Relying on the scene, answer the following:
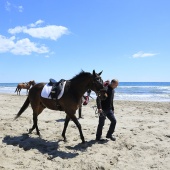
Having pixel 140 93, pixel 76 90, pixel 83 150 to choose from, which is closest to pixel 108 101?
pixel 76 90

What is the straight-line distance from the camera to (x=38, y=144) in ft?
24.7

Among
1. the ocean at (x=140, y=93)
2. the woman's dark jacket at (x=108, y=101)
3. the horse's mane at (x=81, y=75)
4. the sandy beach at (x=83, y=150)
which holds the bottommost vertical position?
the sandy beach at (x=83, y=150)

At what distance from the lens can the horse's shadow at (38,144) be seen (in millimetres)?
6723

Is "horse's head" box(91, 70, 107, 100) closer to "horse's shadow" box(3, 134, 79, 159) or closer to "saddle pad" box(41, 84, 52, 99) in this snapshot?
"saddle pad" box(41, 84, 52, 99)

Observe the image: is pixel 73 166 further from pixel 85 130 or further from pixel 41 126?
pixel 41 126

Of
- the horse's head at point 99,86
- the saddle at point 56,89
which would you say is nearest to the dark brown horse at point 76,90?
the horse's head at point 99,86

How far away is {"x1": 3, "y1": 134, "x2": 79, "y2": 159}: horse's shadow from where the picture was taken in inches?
265

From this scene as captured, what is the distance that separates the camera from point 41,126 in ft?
32.8

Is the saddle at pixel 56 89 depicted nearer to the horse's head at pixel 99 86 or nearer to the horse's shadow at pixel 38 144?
the horse's head at pixel 99 86

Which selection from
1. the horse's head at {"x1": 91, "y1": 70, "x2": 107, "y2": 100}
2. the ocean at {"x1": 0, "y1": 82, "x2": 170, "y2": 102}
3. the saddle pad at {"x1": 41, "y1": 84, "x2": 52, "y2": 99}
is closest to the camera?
the horse's head at {"x1": 91, "y1": 70, "x2": 107, "y2": 100}

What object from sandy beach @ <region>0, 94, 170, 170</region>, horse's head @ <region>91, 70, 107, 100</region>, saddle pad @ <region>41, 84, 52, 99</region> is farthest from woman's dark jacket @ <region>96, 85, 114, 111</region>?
saddle pad @ <region>41, 84, 52, 99</region>

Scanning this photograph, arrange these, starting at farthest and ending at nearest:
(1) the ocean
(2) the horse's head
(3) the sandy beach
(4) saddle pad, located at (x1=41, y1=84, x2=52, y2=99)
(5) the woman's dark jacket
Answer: (1) the ocean → (4) saddle pad, located at (x1=41, y1=84, x2=52, y2=99) → (5) the woman's dark jacket → (2) the horse's head → (3) the sandy beach

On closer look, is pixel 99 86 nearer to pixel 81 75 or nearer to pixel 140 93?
pixel 81 75

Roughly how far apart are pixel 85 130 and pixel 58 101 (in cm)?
212
